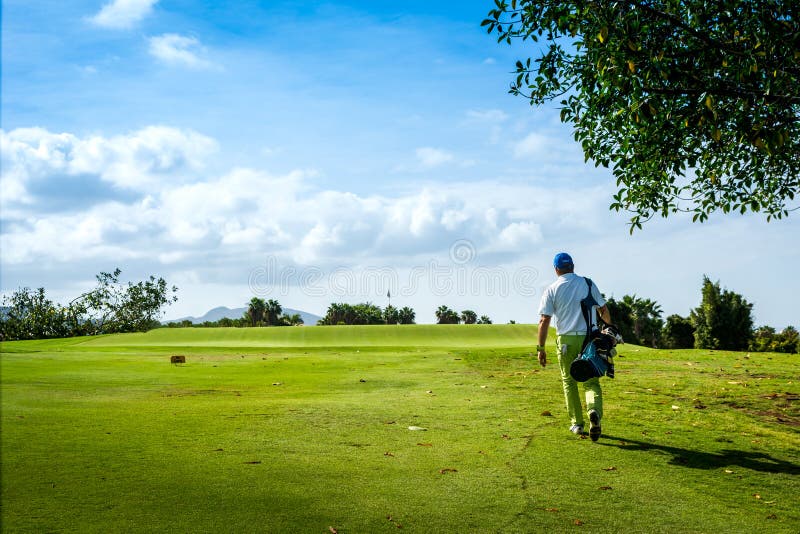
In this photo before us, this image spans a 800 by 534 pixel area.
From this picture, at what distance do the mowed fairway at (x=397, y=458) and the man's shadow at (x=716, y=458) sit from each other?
1.6 inches

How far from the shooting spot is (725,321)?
211ft

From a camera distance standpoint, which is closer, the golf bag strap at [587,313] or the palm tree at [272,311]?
the golf bag strap at [587,313]

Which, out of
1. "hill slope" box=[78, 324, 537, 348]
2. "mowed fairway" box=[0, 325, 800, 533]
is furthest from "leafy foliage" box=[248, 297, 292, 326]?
"mowed fairway" box=[0, 325, 800, 533]

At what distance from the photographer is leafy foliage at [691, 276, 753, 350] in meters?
64.1

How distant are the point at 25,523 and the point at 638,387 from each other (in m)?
14.2

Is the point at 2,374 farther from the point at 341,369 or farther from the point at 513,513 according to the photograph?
the point at 513,513

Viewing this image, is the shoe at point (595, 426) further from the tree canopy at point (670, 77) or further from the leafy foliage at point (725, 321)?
the leafy foliage at point (725, 321)

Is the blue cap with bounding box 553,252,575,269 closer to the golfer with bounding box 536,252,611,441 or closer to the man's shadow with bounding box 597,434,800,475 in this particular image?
the golfer with bounding box 536,252,611,441

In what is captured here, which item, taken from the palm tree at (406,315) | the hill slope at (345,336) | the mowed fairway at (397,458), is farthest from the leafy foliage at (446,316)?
the mowed fairway at (397,458)

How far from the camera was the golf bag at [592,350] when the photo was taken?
33.0 ft

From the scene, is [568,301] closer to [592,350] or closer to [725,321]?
[592,350]

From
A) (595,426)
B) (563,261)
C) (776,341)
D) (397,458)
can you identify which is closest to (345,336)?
(776,341)

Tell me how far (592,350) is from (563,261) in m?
1.65

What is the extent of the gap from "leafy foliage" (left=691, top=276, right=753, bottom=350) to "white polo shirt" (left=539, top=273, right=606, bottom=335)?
60.2 metres
